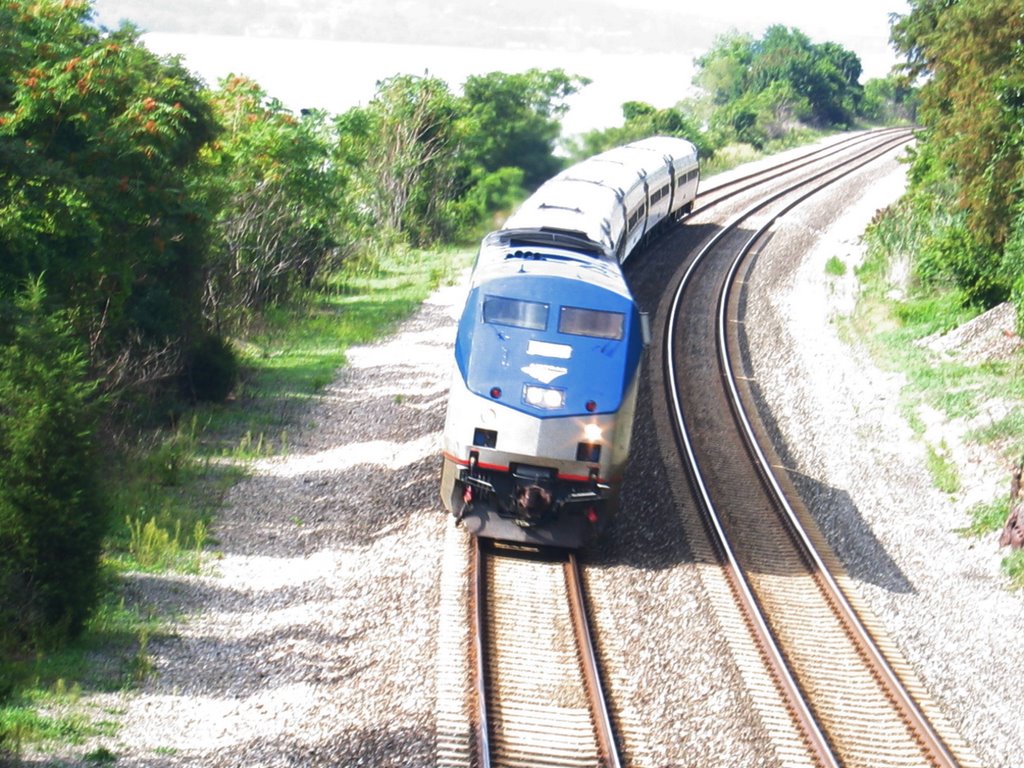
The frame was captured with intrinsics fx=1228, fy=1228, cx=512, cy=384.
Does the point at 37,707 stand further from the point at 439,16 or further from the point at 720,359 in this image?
the point at 439,16

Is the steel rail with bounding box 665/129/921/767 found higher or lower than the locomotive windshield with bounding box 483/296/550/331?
lower

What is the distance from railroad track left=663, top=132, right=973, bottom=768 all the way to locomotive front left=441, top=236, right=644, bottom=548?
2.25 meters

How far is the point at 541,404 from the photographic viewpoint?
14750 millimetres

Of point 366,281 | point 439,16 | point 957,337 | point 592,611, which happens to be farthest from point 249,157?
point 439,16

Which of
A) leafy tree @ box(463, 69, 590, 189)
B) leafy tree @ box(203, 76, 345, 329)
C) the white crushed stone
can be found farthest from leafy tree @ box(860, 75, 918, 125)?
leafy tree @ box(203, 76, 345, 329)

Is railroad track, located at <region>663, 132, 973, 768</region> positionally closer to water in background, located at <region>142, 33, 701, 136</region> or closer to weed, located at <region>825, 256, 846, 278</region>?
→ weed, located at <region>825, 256, 846, 278</region>

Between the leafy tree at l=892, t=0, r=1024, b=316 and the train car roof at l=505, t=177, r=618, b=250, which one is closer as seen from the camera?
the train car roof at l=505, t=177, r=618, b=250

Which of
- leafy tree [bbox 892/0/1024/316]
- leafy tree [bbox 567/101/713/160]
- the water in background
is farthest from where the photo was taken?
the water in background

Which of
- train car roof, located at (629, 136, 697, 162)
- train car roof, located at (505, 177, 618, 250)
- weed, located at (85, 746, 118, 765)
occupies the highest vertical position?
train car roof, located at (629, 136, 697, 162)

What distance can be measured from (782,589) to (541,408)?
12.3 feet

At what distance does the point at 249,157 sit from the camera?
30062 mm

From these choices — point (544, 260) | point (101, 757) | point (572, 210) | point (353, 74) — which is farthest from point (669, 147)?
point (101, 757)

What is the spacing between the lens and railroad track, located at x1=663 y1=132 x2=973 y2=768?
11.9 metres

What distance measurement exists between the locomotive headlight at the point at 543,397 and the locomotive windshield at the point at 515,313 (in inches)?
40.1
